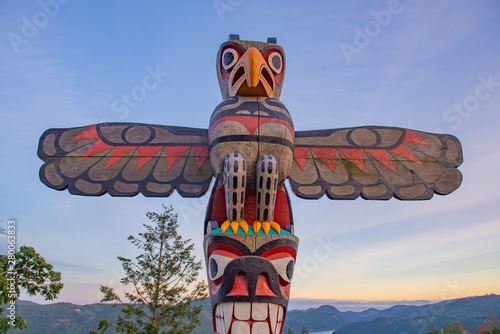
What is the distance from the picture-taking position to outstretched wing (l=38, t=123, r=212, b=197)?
5914mm

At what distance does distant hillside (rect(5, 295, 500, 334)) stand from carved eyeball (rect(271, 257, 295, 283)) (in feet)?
74.1

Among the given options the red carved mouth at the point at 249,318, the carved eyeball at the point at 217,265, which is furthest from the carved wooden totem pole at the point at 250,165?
the red carved mouth at the point at 249,318

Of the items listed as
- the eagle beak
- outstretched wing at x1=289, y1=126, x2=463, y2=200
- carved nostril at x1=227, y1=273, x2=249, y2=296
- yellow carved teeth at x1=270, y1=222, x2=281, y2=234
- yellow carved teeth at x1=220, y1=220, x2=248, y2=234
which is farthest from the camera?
outstretched wing at x1=289, y1=126, x2=463, y2=200

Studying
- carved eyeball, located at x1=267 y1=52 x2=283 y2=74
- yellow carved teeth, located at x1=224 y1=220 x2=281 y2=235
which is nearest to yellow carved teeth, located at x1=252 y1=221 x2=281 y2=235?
yellow carved teeth, located at x1=224 y1=220 x2=281 y2=235

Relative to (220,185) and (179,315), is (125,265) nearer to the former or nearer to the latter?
(179,315)

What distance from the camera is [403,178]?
20.5 ft

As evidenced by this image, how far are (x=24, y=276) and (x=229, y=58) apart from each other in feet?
17.4

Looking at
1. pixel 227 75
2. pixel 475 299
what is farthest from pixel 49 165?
pixel 475 299

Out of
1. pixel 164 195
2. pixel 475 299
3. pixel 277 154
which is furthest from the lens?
pixel 475 299

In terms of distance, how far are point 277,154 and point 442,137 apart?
3202 mm

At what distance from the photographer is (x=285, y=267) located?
4770 millimetres

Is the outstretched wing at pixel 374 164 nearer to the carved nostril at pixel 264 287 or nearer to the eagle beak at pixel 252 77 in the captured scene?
the eagle beak at pixel 252 77

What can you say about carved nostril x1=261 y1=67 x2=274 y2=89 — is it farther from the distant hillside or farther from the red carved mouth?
the distant hillside

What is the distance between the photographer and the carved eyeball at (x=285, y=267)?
15.4 ft
